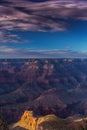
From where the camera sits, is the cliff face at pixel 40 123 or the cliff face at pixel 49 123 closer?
the cliff face at pixel 49 123

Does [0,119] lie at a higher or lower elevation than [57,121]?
higher

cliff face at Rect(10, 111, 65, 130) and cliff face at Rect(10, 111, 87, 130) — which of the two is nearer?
cliff face at Rect(10, 111, 87, 130)

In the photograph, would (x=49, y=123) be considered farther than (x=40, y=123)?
No

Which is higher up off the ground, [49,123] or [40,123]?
[49,123]

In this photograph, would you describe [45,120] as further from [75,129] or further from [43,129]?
[75,129]

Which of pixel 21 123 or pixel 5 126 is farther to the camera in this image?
pixel 21 123

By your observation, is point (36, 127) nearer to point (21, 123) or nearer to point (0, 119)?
point (21, 123)

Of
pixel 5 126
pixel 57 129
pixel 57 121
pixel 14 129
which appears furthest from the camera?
pixel 14 129

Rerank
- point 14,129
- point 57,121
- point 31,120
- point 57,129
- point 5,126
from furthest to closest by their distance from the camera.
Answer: point 31,120, point 14,129, point 57,121, point 57,129, point 5,126

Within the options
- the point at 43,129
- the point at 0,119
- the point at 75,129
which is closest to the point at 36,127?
the point at 43,129
